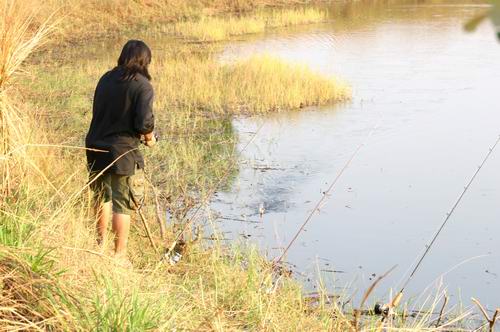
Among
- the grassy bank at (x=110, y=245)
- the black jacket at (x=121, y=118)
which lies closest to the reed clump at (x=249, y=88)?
the grassy bank at (x=110, y=245)

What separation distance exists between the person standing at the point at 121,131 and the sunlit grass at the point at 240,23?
53.2 ft

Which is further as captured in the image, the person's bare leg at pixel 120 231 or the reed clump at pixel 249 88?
the reed clump at pixel 249 88

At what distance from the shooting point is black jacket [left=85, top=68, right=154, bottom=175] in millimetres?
4551

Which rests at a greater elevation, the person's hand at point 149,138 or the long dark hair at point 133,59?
the long dark hair at point 133,59

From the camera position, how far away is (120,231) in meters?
4.65

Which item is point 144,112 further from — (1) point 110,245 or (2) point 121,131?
(1) point 110,245

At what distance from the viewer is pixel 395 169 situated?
9258 millimetres

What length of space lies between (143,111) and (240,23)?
720 inches

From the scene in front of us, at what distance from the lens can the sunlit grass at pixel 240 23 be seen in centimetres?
2111

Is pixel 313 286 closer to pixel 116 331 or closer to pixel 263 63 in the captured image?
pixel 116 331

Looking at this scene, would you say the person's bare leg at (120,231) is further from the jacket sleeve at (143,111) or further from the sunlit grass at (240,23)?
the sunlit grass at (240,23)

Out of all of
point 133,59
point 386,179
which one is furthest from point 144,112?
point 386,179

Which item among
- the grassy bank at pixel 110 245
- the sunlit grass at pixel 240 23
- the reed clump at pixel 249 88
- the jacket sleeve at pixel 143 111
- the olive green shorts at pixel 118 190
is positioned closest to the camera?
the grassy bank at pixel 110 245

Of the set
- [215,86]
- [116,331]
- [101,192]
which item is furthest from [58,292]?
[215,86]
